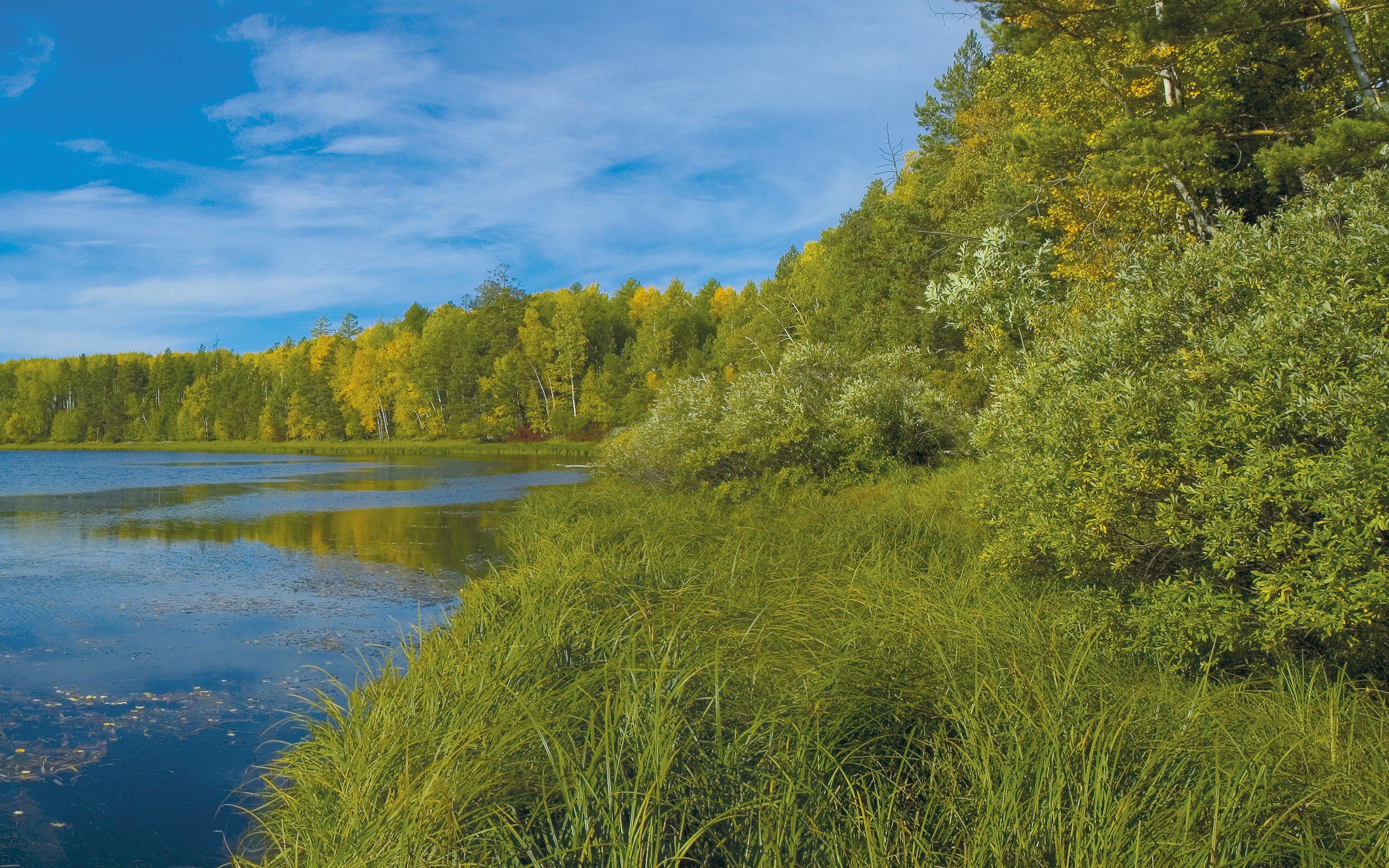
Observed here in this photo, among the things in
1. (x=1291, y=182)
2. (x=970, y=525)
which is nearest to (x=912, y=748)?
(x=970, y=525)

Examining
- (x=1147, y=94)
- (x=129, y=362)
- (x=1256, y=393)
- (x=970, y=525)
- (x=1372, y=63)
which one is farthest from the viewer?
(x=129, y=362)

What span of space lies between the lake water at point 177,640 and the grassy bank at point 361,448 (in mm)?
25853

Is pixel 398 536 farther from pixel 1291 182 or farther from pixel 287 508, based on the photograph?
pixel 1291 182

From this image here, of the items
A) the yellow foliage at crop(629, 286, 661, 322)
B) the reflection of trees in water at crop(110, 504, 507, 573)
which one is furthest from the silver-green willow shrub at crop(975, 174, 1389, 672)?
the yellow foliage at crop(629, 286, 661, 322)

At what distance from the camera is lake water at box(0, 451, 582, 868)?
5590mm

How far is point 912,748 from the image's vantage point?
4.09m

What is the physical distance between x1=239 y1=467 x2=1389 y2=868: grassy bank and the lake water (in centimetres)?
82

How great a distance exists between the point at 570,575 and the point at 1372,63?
14724 mm

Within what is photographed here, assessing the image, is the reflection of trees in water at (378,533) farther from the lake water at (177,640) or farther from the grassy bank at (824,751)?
the grassy bank at (824,751)

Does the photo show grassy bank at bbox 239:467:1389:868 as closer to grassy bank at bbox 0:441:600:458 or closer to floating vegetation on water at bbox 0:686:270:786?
floating vegetation on water at bbox 0:686:270:786

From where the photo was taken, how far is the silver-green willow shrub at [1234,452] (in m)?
4.42

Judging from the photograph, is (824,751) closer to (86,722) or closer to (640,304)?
(86,722)

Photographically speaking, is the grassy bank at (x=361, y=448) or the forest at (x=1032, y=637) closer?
the forest at (x=1032, y=637)

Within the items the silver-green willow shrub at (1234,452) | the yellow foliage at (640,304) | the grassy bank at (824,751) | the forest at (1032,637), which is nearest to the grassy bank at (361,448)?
the yellow foliage at (640,304)
